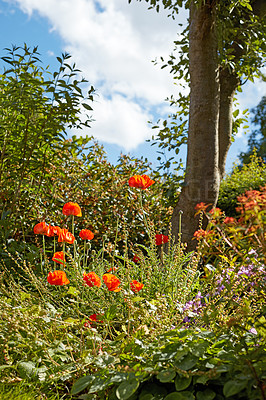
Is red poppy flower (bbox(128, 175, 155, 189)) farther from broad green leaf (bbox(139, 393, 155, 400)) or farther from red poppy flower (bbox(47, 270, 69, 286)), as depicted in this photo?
broad green leaf (bbox(139, 393, 155, 400))

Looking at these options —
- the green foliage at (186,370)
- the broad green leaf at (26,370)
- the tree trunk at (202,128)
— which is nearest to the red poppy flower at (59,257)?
the broad green leaf at (26,370)

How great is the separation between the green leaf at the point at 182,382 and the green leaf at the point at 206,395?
76mm

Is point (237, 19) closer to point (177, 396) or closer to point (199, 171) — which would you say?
point (199, 171)

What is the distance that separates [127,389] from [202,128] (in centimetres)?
345

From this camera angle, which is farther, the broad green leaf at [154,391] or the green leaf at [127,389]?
the broad green leaf at [154,391]

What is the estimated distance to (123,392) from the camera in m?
1.60

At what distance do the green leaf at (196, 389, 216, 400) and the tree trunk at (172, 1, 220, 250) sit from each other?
9.19 ft

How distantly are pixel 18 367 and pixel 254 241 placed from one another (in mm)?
1400

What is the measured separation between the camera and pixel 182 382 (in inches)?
66.2

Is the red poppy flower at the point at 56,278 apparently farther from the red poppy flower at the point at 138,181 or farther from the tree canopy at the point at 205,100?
the tree canopy at the point at 205,100

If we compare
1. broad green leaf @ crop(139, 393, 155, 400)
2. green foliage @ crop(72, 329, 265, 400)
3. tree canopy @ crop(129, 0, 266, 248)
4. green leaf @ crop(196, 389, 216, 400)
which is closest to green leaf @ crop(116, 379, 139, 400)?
green foliage @ crop(72, 329, 265, 400)

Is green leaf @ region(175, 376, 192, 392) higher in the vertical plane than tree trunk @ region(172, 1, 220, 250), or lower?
lower

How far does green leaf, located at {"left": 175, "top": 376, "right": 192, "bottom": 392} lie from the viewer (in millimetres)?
1647

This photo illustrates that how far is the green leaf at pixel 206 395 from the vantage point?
167 cm
